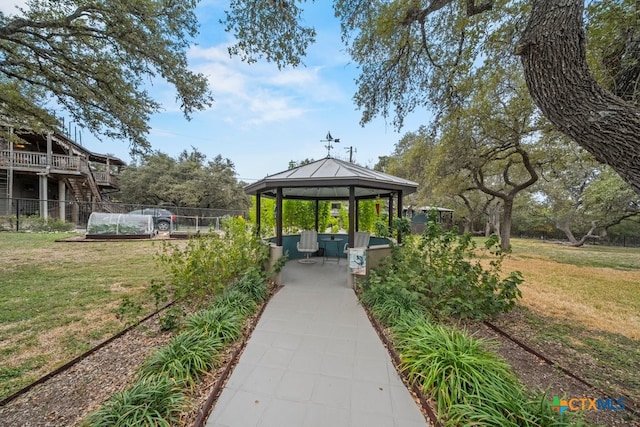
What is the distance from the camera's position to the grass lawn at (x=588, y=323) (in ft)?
9.43

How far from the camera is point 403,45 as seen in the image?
493 cm

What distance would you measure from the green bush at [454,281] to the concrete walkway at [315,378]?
3.32 ft

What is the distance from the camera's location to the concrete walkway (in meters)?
2.04

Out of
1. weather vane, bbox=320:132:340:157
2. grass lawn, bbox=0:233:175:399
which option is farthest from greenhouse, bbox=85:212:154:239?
weather vane, bbox=320:132:340:157

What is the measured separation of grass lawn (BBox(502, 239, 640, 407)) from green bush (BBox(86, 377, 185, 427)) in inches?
154

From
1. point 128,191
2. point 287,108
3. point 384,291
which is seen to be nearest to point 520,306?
point 384,291

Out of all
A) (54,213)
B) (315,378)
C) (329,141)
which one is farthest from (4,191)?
(315,378)

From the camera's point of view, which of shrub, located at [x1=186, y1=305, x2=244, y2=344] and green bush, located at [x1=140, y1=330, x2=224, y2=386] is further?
shrub, located at [x1=186, y1=305, x2=244, y2=344]

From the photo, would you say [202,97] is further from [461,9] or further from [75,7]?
[461,9]

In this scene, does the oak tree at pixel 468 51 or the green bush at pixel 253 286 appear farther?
the green bush at pixel 253 286

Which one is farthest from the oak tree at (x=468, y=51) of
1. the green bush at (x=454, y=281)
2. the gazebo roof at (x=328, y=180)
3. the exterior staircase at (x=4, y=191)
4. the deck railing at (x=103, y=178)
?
the deck railing at (x=103, y=178)

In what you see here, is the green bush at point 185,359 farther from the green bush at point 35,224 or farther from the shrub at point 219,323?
the green bush at point 35,224

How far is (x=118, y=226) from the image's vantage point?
40.3ft

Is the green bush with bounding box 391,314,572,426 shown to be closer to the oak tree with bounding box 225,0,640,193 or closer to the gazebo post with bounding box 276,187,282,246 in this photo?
the oak tree with bounding box 225,0,640,193
